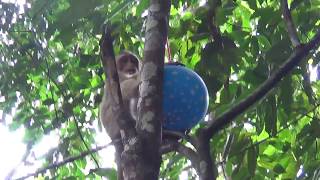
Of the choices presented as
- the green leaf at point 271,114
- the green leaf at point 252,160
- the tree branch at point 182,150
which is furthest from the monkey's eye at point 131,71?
the tree branch at point 182,150

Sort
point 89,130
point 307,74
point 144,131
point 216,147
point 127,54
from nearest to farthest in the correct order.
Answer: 1. point 144,131
2. point 307,74
3. point 216,147
4. point 127,54
5. point 89,130

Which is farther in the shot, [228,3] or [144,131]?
[228,3]

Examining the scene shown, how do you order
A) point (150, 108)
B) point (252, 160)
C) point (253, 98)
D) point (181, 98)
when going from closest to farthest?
point (150, 108) < point (253, 98) < point (181, 98) < point (252, 160)

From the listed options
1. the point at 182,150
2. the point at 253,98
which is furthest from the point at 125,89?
the point at 253,98

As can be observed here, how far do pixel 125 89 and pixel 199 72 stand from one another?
0.91 metres

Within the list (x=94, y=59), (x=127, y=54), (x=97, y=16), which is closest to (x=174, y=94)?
(x=97, y=16)

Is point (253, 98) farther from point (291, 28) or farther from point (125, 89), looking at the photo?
point (125, 89)

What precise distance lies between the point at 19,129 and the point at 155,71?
225cm

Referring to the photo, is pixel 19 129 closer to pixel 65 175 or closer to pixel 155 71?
pixel 65 175

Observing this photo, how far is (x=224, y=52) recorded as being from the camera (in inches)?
112

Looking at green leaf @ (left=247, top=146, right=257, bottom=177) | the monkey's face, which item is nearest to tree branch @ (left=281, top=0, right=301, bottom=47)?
green leaf @ (left=247, top=146, right=257, bottom=177)

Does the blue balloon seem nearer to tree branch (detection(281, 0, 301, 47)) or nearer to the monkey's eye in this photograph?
tree branch (detection(281, 0, 301, 47))

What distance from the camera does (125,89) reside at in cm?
381

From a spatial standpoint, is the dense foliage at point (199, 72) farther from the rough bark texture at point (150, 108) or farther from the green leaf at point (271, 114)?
the rough bark texture at point (150, 108)
